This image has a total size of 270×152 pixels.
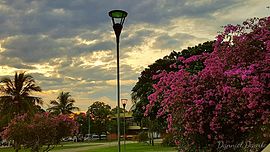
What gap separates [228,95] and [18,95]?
1199 inches

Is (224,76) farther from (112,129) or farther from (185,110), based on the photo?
(112,129)

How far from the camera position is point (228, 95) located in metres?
9.82

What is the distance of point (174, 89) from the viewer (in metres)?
10.9

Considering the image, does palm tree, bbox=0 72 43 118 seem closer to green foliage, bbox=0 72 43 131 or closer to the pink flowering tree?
green foliage, bbox=0 72 43 131

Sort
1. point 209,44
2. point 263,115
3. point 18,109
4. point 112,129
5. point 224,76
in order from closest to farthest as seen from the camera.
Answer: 1. point 263,115
2. point 224,76
3. point 209,44
4. point 18,109
5. point 112,129

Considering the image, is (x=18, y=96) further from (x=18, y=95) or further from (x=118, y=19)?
(x=118, y=19)

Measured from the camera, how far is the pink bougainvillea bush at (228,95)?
9469 mm

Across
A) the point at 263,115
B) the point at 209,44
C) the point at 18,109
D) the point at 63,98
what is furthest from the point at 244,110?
the point at 63,98

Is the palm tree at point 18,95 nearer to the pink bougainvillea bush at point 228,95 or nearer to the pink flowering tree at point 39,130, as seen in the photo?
the pink flowering tree at point 39,130

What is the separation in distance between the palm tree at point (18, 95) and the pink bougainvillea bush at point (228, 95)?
2780cm

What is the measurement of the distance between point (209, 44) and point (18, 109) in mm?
17783

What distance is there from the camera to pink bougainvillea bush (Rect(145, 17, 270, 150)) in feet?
31.1

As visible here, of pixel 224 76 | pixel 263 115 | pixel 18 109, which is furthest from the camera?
pixel 18 109

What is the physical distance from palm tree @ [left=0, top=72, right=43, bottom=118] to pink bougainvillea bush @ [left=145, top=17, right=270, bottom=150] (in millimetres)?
27805
